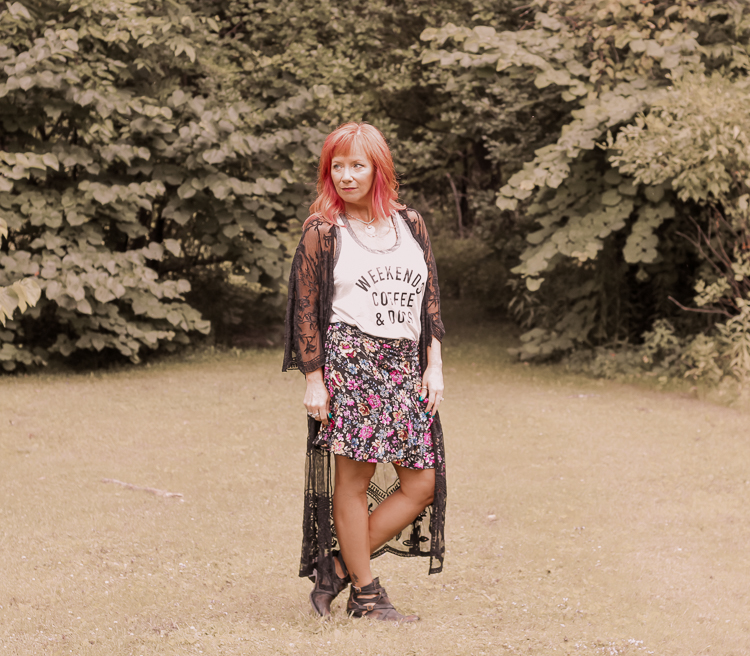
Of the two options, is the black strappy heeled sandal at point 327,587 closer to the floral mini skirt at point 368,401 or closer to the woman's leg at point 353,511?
the woman's leg at point 353,511

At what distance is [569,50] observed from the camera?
8.56 metres

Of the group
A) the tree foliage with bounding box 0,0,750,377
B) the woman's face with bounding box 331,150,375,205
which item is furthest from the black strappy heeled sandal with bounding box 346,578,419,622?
the tree foliage with bounding box 0,0,750,377

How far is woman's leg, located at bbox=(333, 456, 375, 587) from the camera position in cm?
337

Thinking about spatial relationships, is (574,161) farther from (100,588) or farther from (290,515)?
(100,588)

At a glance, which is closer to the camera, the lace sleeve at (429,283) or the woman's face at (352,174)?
the woman's face at (352,174)

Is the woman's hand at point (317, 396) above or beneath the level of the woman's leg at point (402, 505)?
above

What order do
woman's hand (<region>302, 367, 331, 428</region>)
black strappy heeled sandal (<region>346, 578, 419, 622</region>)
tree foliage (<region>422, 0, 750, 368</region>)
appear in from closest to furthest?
woman's hand (<region>302, 367, 331, 428</region>) < black strappy heeled sandal (<region>346, 578, 419, 622</region>) < tree foliage (<region>422, 0, 750, 368</region>)

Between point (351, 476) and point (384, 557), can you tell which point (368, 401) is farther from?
point (384, 557)

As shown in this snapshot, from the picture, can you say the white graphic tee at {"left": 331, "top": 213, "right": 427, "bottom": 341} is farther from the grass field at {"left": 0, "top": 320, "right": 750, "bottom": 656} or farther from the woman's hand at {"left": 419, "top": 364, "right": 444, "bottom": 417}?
the grass field at {"left": 0, "top": 320, "right": 750, "bottom": 656}

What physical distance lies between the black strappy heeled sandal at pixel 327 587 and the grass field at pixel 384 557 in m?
0.07

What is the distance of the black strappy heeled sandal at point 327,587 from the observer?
3508 millimetres

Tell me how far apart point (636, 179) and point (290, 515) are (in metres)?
4.55

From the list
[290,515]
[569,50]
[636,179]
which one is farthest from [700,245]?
[290,515]

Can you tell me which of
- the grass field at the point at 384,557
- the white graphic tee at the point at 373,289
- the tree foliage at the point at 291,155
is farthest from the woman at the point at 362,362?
the tree foliage at the point at 291,155
